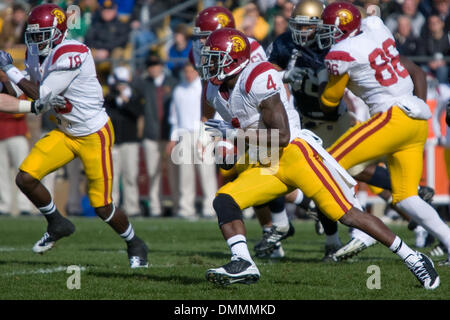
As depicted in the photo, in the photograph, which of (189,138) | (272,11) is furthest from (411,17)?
(189,138)

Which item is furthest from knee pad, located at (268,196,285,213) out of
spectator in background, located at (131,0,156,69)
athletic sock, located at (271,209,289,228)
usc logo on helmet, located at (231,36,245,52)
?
spectator in background, located at (131,0,156,69)

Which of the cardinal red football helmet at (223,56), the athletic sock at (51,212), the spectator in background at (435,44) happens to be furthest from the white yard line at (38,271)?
the spectator in background at (435,44)

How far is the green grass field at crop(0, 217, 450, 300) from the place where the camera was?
205 inches

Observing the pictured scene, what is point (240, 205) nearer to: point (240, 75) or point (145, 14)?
point (240, 75)

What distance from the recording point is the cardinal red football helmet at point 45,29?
6547mm

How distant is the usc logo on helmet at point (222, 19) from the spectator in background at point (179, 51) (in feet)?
16.7

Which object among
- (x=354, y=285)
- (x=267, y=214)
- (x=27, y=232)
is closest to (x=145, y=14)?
(x=27, y=232)

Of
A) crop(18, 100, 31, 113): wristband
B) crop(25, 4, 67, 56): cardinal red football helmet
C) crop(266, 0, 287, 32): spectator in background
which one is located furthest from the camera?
crop(266, 0, 287, 32): spectator in background

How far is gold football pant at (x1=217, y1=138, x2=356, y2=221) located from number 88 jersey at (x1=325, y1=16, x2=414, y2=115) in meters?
0.88

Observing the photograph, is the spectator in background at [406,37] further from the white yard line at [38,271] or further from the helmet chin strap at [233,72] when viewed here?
the white yard line at [38,271]

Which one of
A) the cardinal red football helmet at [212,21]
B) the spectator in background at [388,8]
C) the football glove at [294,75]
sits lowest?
the spectator in background at [388,8]

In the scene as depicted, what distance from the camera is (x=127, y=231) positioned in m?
6.80

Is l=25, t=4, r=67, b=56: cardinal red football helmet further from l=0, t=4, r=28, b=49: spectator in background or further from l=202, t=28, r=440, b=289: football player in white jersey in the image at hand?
l=0, t=4, r=28, b=49: spectator in background
